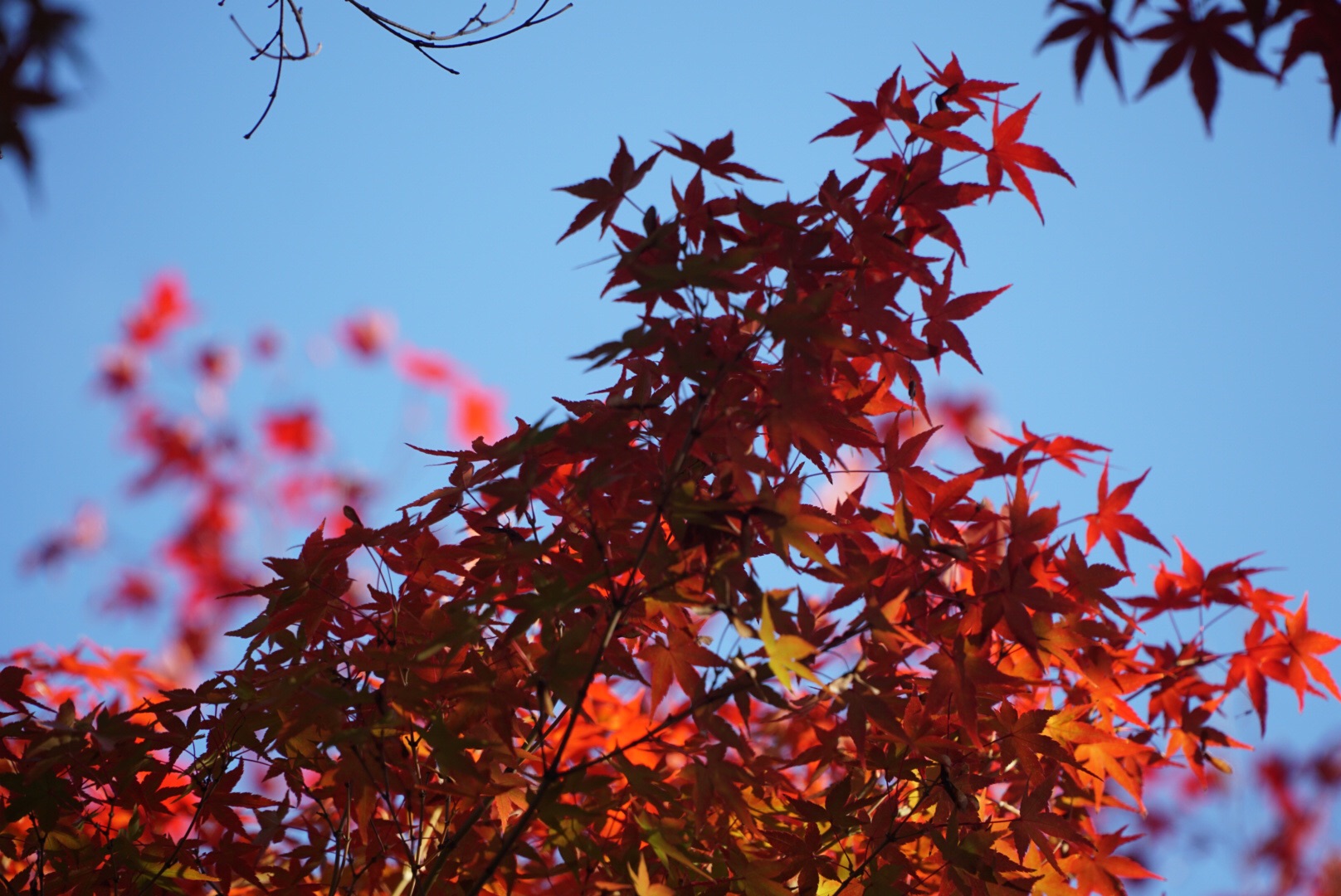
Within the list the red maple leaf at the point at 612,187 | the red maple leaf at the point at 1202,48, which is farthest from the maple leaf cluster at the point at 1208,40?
the red maple leaf at the point at 612,187

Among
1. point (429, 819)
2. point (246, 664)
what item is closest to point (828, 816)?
point (429, 819)

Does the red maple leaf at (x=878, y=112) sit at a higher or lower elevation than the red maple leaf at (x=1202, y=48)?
higher

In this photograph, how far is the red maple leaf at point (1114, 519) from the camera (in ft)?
6.14

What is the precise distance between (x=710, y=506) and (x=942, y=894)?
84 cm

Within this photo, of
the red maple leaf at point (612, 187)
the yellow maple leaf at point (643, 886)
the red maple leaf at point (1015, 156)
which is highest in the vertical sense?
the red maple leaf at point (1015, 156)

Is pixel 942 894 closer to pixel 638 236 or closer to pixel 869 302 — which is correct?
pixel 869 302

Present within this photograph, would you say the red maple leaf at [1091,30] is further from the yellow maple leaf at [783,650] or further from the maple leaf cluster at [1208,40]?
the yellow maple leaf at [783,650]

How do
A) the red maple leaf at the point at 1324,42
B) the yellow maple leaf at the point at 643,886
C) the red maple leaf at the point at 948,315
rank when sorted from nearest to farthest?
the red maple leaf at the point at 1324,42 < the yellow maple leaf at the point at 643,886 < the red maple leaf at the point at 948,315

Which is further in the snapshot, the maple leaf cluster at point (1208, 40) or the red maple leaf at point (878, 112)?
the red maple leaf at point (878, 112)

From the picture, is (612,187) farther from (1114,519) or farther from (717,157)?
(1114,519)

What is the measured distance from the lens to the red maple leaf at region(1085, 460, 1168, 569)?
1872 millimetres

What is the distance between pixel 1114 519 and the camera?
1899 millimetres

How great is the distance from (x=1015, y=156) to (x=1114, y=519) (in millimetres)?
692

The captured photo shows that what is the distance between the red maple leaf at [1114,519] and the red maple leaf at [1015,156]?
1.69 feet
